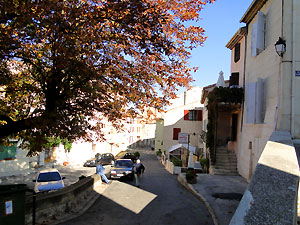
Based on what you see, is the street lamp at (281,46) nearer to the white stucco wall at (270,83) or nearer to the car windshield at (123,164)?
the white stucco wall at (270,83)

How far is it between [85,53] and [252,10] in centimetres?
1053

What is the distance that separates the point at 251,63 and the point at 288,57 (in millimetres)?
4661

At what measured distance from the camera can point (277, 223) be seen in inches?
163

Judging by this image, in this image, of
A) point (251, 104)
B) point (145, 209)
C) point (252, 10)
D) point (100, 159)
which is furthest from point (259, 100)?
point (100, 159)

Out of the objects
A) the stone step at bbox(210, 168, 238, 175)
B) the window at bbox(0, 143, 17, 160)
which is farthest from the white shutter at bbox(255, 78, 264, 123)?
the window at bbox(0, 143, 17, 160)

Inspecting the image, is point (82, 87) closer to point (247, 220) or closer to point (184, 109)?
point (247, 220)

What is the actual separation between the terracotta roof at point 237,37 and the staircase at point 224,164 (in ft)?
24.9

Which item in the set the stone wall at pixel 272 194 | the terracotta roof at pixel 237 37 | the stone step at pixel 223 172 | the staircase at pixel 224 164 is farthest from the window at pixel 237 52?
the stone wall at pixel 272 194

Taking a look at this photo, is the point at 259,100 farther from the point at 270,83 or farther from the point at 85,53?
the point at 85,53

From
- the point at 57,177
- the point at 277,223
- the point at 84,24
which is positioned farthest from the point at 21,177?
the point at 277,223

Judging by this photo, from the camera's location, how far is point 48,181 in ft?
46.1

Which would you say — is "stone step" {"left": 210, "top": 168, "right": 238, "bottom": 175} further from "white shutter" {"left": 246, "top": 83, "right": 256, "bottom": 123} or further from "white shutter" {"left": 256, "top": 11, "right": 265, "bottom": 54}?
"white shutter" {"left": 256, "top": 11, "right": 265, "bottom": 54}

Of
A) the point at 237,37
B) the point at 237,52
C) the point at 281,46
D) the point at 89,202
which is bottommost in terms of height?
the point at 89,202

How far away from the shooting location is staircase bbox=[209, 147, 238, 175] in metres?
17.1
